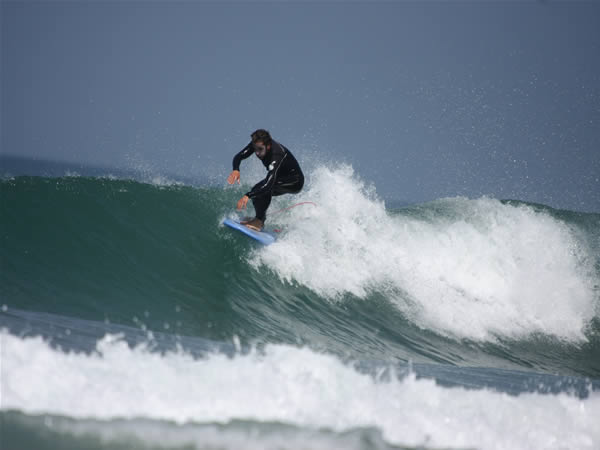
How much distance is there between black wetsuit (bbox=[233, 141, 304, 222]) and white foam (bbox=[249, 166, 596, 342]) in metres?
0.75

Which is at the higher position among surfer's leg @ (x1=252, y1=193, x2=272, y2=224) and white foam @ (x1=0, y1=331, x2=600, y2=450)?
surfer's leg @ (x1=252, y1=193, x2=272, y2=224)

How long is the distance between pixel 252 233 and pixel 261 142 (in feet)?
4.60

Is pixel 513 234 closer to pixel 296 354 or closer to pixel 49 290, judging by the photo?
pixel 296 354

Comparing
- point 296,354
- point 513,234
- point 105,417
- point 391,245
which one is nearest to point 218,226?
Answer: point 391,245

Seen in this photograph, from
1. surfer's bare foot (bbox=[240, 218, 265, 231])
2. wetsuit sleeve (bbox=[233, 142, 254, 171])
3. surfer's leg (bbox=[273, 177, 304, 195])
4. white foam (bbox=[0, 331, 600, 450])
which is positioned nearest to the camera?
white foam (bbox=[0, 331, 600, 450])

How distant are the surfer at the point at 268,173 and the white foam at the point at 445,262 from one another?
729 millimetres

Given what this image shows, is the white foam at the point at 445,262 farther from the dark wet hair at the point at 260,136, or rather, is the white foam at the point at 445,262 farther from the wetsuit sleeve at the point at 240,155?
the dark wet hair at the point at 260,136

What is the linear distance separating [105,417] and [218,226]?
18.0 feet

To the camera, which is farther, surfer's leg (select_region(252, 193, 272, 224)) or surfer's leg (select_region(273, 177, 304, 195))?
surfer's leg (select_region(273, 177, 304, 195))

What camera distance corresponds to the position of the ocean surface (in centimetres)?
293

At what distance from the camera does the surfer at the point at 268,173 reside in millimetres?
6746

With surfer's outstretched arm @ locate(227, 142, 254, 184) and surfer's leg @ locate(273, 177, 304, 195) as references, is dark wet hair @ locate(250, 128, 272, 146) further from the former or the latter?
surfer's leg @ locate(273, 177, 304, 195)

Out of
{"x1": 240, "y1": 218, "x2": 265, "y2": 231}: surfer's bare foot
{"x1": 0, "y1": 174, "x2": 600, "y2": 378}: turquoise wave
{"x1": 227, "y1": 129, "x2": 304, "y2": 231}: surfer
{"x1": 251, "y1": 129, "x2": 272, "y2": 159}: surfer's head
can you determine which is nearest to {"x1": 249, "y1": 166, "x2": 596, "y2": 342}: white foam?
{"x1": 0, "y1": 174, "x2": 600, "y2": 378}: turquoise wave

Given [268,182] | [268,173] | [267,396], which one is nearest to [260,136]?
[268,173]
